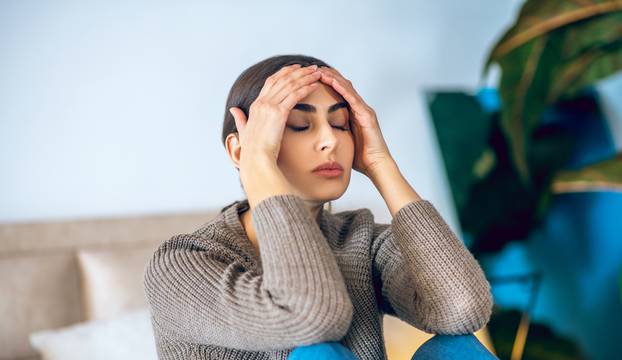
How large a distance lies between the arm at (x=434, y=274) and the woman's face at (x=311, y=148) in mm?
139

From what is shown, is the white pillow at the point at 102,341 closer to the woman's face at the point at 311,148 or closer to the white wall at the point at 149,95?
the white wall at the point at 149,95

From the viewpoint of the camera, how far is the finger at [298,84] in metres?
0.99

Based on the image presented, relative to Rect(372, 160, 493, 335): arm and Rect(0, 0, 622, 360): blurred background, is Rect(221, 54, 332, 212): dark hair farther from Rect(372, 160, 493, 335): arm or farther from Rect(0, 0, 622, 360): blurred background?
Rect(0, 0, 622, 360): blurred background

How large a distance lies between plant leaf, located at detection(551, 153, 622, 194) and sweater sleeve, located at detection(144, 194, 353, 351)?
4.06 ft

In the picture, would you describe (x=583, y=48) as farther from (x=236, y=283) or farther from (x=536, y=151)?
(x=236, y=283)

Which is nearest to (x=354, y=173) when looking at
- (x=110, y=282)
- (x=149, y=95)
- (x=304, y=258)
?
(x=149, y=95)

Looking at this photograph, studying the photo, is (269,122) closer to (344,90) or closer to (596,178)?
(344,90)

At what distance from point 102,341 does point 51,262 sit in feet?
1.17

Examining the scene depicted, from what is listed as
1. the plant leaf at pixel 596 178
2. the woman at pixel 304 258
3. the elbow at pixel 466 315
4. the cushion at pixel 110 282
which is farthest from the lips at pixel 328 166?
the plant leaf at pixel 596 178

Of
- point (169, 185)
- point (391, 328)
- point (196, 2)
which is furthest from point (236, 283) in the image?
point (196, 2)

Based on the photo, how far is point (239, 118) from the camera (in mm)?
1057

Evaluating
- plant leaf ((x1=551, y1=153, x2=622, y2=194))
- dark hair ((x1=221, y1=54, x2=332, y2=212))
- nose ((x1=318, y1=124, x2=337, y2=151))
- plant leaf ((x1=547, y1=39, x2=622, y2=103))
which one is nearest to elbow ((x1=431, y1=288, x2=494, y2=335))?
nose ((x1=318, y1=124, x2=337, y2=151))

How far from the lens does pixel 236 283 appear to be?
881 millimetres

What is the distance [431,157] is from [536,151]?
42 cm
